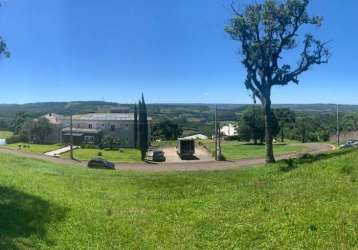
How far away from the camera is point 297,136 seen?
118250mm

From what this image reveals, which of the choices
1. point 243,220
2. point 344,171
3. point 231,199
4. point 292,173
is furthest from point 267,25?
point 243,220

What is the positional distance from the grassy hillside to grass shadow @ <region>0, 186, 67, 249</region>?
0.02m

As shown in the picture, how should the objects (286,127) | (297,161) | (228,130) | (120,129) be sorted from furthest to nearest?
(228,130) < (286,127) < (120,129) < (297,161)

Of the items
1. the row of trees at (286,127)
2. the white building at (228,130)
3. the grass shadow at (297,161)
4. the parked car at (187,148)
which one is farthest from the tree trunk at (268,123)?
the white building at (228,130)

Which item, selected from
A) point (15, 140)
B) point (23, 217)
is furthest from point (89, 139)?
point (23, 217)

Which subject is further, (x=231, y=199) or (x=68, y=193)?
(x=68, y=193)

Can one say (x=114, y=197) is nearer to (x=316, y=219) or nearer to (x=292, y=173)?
(x=292, y=173)

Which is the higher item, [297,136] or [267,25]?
[267,25]

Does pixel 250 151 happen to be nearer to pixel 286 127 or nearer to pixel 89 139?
pixel 89 139

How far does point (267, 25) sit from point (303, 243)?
25820mm

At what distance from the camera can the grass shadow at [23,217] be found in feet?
36.6

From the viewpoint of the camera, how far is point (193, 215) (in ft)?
48.8

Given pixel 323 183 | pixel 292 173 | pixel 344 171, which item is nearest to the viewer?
pixel 323 183

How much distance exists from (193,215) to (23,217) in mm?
4966
